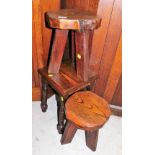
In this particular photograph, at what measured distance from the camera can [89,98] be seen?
4.59 feet

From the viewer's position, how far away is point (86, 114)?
1.27m

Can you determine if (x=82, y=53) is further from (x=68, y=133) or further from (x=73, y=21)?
(x=68, y=133)

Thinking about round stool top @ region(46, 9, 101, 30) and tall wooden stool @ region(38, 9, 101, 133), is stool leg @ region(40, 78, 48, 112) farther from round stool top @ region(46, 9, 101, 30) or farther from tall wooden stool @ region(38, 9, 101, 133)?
round stool top @ region(46, 9, 101, 30)

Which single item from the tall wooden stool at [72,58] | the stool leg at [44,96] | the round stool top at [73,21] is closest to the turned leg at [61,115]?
the tall wooden stool at [72,58]

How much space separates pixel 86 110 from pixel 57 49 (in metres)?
0.43

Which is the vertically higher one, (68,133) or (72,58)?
(72,58)

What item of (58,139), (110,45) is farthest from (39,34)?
(58,139)

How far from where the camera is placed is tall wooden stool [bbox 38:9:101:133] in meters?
1.16

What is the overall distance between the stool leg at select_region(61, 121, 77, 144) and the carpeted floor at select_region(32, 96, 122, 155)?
0.15 feet
